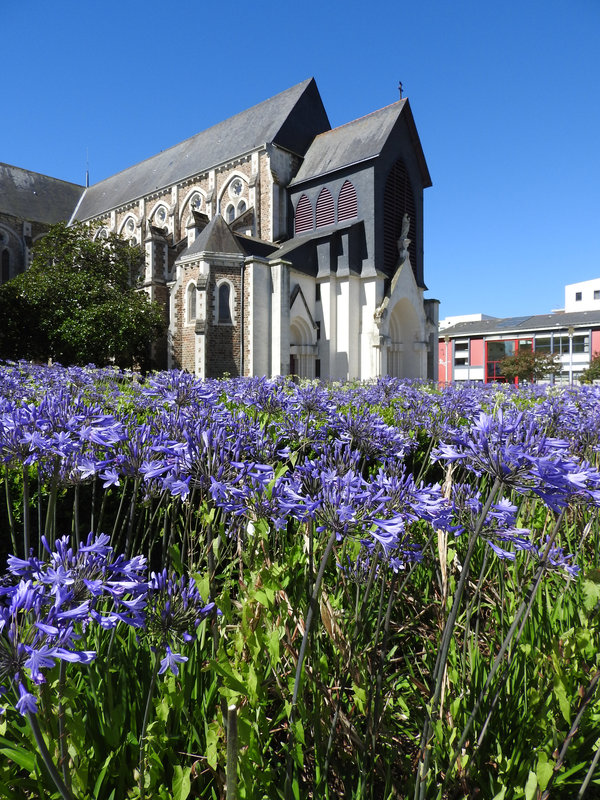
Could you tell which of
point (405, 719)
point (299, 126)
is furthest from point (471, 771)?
point (299, 126)

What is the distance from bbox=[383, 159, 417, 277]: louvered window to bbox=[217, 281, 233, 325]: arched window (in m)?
10.2

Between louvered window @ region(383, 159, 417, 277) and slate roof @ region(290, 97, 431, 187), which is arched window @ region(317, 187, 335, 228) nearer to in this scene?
slate roof @ region(290, 97, 431, 187)

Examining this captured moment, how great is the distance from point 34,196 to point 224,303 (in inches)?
1088

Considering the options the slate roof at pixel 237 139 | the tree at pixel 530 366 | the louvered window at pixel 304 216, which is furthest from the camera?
the tree at pixel 530 366

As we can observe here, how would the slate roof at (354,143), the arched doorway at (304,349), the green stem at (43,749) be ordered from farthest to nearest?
the slate roof at (354,143) → the arched doorway at (304,349) → the green stem at (43,749)

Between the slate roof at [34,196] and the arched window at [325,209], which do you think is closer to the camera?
the arched window at [325,209]

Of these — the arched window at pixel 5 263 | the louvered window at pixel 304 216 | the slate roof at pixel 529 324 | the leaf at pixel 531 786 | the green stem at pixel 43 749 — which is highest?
the louvered window at pixel 304 216

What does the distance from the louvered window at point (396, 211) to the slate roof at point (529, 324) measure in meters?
27.8

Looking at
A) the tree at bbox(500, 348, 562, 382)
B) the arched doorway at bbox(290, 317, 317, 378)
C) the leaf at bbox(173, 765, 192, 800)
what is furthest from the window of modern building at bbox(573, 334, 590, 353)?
the leaf at bbox(173, 765, 192, 800)

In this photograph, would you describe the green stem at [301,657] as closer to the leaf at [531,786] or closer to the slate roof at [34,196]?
the leaf at [531,786]

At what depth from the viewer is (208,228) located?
26297mm

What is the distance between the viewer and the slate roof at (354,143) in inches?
1120

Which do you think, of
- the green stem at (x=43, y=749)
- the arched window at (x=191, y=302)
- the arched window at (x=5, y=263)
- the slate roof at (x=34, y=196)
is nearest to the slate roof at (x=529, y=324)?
the arched window at (x=191, y=302)

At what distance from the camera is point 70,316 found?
83.7ft
